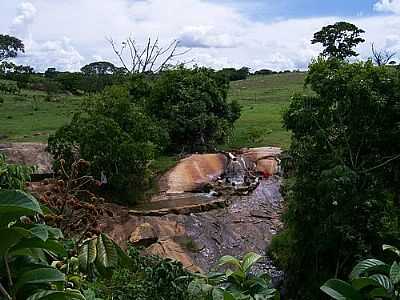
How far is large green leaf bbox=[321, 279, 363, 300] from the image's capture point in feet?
5.23

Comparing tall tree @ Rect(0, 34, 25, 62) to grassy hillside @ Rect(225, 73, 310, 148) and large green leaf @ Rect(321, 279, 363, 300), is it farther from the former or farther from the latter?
large green leaf @ Rect(321, 279, 363, 300)

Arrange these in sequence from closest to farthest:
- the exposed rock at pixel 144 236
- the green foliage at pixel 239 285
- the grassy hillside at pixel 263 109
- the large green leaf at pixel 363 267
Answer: the large green leaf at pixel 363 267 → the green foliage at pixel 239 285 → the exposed rock at pixel 144 236 → the grassy hillside at pixel 263 109

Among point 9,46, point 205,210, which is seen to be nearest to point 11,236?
point 205,210

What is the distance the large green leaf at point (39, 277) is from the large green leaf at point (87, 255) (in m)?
0.35

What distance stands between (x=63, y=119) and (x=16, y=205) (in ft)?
71.4

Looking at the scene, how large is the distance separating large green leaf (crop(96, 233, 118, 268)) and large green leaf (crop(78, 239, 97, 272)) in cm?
2

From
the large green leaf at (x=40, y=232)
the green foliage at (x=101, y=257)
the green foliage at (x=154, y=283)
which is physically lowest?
the green foliage at (x=154, y=283)

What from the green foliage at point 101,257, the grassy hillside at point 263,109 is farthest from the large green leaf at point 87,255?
the grassy hillside at point 263,109

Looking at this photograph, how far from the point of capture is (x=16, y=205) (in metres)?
1.32

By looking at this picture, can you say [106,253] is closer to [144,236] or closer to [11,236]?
[11,236]

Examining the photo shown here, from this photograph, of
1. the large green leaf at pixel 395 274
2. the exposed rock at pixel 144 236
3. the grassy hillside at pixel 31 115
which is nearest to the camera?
the large green leaf at pixel 395 274

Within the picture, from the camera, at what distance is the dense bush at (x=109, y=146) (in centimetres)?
1365

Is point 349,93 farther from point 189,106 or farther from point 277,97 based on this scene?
point 277,97

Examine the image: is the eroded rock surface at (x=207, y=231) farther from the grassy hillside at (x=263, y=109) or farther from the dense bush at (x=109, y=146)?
the grassy hillside at (x=263, y=109)
